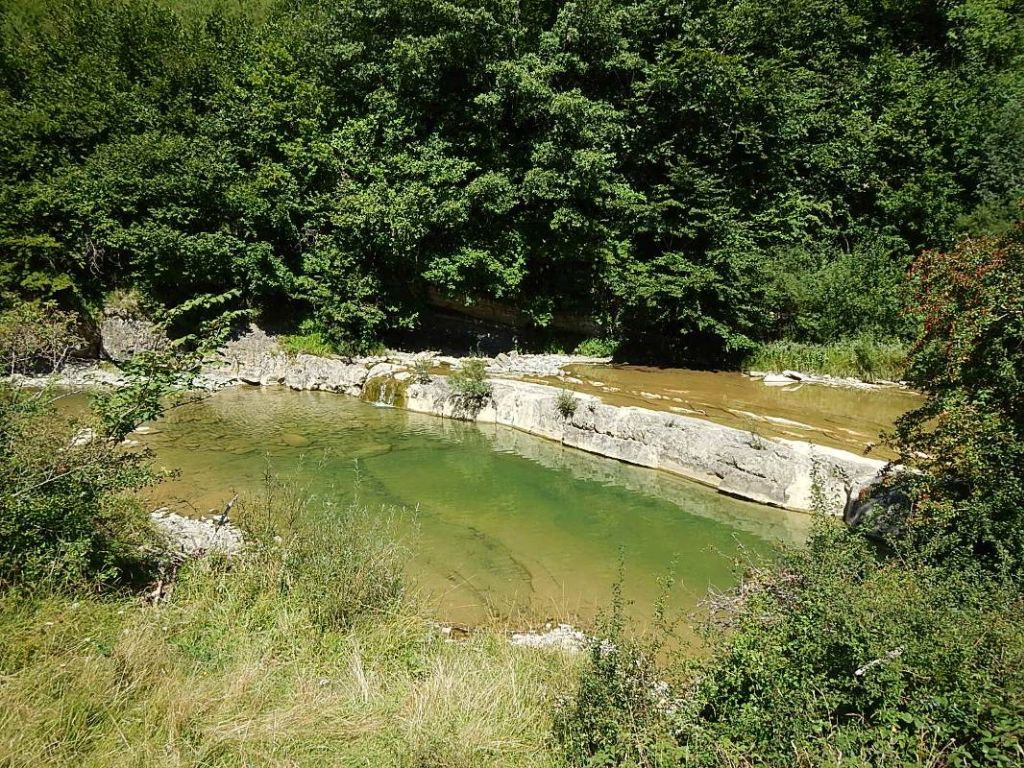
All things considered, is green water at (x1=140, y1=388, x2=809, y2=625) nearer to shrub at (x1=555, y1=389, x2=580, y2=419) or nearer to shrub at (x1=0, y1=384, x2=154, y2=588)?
shrub at (x1=555, y1=389, x2=580, y2=419)

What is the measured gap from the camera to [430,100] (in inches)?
699

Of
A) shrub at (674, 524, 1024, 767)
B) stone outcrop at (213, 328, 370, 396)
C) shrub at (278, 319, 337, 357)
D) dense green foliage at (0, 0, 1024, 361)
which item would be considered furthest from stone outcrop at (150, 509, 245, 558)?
dense green foliage at (0, 0, 1024, 361)

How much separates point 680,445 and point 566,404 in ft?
8.67

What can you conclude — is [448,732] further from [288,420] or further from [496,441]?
[288,420]

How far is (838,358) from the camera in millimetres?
15445

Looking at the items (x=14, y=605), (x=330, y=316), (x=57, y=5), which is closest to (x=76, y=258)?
(x=330, y=316)

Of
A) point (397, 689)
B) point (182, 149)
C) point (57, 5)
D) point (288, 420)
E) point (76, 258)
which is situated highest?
point (57, 5)

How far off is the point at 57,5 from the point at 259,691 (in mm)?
26020

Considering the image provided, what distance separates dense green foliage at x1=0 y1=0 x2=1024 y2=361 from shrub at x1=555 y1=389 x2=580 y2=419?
528cm

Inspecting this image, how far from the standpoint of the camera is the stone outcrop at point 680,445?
9.33 m

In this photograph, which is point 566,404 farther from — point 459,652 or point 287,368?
point 287,368

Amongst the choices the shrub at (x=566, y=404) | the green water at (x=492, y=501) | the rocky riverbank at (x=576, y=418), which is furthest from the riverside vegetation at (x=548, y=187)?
the shrub at (x=566, y=404)

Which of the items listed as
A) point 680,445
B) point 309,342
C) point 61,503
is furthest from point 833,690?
point 309,342

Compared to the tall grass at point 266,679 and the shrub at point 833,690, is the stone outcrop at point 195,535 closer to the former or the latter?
the tall grass at point 266,679
